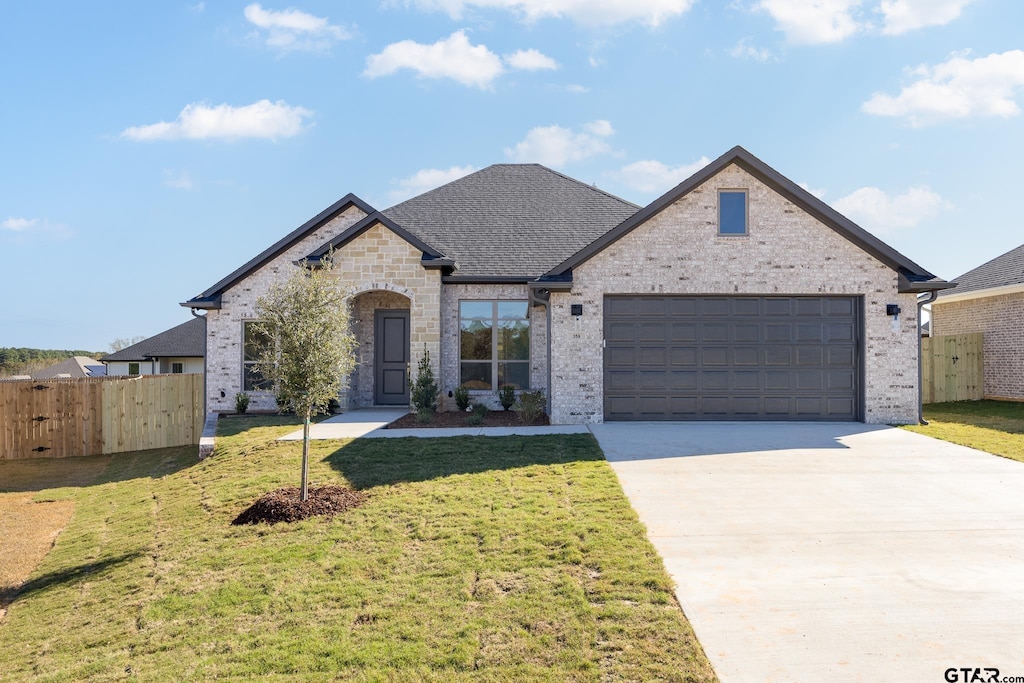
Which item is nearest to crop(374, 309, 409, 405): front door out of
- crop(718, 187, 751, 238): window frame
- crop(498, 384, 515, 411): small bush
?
crop(498, 384, 515, 411): small bush

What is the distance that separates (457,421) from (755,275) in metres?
6.98

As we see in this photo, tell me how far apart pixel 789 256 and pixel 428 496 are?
919 cm

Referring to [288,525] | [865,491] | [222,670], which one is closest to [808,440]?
[865,491]

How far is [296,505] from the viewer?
265 inches

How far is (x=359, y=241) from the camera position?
14.2 m

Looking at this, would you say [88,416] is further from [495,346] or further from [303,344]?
[303,344]

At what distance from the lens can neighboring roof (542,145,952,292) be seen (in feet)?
38.4

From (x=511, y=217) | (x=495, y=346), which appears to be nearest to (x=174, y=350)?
(x=511, y=217)

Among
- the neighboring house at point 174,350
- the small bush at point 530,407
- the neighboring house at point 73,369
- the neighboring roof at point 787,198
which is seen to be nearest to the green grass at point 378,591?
the small bush at point 530,407

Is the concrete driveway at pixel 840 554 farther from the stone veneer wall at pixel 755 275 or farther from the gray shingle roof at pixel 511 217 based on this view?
the gray shingle roof at pixel 511 217

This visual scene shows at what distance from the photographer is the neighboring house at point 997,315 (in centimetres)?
1680

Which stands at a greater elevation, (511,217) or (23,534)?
(511,217)

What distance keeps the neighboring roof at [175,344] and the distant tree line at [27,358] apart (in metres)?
33.5

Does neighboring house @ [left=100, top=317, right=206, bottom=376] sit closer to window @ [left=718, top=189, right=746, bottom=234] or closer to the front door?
the front door
